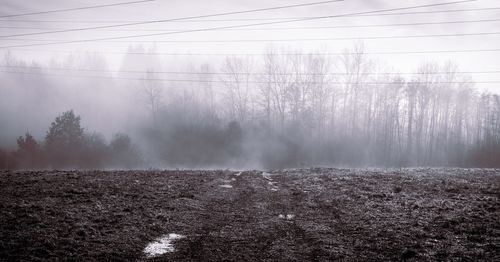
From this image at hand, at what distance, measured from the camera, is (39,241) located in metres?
8.20

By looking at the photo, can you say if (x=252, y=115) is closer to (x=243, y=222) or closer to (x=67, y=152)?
(x=67, y=152)

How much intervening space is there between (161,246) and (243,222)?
360cm

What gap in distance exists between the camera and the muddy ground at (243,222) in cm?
836

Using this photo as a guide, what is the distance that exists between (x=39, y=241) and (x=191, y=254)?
3696mm

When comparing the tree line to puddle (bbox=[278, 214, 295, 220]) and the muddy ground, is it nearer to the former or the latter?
the muddy ground

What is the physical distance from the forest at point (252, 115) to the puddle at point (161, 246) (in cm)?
3905

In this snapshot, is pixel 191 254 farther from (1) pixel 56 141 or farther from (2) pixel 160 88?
(2) pixel 160 88

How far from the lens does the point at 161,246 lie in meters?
8.99

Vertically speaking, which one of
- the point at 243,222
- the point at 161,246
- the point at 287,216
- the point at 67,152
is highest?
the point at 161,246

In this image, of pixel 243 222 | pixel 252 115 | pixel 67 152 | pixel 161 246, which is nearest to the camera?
pixel 161 246

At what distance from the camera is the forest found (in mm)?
56594

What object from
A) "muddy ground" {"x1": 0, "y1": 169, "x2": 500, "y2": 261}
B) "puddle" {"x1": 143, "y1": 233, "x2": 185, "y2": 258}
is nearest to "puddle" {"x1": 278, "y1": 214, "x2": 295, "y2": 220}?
"muddy ground" {"x1": 0, "y1": 169, "x2": 500, "y2": 261}

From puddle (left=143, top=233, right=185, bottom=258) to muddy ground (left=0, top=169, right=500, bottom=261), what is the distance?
21 centimetres

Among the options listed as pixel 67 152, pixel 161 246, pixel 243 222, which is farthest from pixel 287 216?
pixel 67 152
